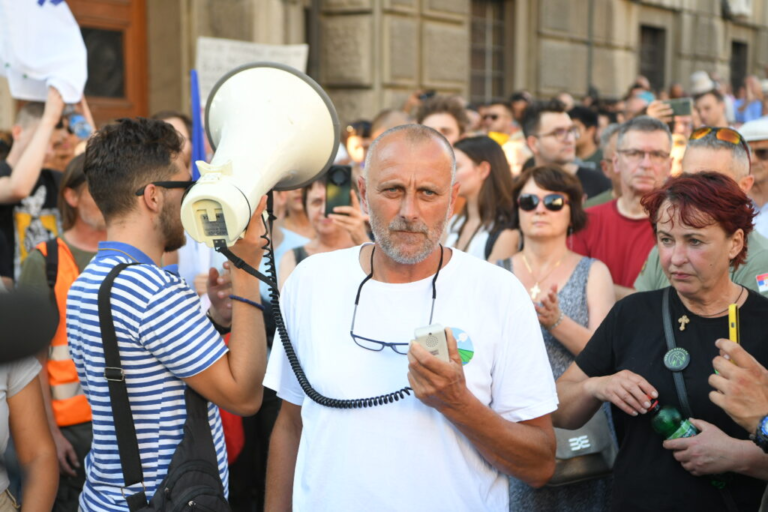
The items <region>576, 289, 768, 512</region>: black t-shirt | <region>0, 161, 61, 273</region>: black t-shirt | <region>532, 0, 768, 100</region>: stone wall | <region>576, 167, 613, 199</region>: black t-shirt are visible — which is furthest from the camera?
<region>532, 0, 768, 100</region>: stone wall

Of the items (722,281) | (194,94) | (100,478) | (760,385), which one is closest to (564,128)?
(194,94)

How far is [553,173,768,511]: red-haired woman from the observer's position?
235cm

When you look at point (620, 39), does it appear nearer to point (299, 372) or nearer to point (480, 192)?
point (480, 192)

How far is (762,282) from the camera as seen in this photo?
9.16ft

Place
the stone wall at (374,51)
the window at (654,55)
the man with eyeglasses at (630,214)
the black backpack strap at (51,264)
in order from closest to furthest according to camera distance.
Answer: the black backpack strap at (51,264), the man with eyeglasses at (630,214), the stone wall at (374,51), the window at (654,55)

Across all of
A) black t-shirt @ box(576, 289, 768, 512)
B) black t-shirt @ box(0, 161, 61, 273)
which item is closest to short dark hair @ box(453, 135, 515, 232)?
black t-shirt @ box(576, 289, 768, 512)

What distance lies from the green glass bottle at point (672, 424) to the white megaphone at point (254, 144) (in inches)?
46.2

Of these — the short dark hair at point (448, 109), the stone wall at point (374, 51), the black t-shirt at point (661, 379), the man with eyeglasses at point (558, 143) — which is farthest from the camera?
the stone wall at point (374, 51)

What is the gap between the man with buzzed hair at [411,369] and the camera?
2.04 metres

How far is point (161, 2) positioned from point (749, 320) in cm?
748

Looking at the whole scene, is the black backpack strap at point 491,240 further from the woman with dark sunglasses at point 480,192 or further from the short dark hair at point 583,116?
the short dark hair at point 583,116

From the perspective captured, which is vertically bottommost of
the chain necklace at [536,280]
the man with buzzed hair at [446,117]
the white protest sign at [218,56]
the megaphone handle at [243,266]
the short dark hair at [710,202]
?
the chain necklace at [536,280]

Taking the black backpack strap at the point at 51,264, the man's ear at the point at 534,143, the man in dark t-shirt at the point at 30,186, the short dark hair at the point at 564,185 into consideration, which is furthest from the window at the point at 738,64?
the black backpack strap at the point at 51,264

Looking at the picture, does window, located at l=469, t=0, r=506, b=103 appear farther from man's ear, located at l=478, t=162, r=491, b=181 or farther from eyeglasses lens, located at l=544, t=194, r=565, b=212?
eyeglasses lens, located at l=544, t=194, r=565, b=212
